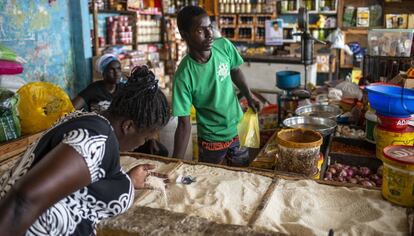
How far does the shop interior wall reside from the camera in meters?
4.11

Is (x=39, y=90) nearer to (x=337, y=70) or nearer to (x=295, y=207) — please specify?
(x=295, y=207)

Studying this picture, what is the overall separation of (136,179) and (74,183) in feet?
2.05

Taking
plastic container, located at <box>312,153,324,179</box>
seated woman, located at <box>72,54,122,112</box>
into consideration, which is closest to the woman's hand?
plastic container, located at <box>312,153,324,179</box>

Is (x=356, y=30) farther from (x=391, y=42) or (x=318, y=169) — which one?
(x=318, y=169)

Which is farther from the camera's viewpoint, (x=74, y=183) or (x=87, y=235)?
(x=87, y=235)

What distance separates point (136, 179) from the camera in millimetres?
1589

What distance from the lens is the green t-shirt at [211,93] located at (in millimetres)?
2348

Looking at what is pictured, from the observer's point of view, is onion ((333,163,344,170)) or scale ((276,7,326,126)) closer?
onion ((333,163,344,170))

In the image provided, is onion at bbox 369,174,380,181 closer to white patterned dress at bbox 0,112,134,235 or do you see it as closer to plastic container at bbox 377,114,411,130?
plastic container at bbox 377,114,411,130

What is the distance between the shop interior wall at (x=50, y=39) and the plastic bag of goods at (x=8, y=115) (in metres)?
1.55

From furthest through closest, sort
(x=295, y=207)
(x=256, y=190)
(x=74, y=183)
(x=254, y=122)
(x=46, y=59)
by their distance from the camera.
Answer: (x=46, y=59) < (x=254, y=122) < (x=256, y=190) < (x=295, y=207) < (x=74, y=183)

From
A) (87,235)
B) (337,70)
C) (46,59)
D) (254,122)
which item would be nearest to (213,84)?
(254,122)

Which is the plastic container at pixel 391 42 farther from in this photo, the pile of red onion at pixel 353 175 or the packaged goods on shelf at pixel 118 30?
the packaged goods on shelf at pixel 118 30

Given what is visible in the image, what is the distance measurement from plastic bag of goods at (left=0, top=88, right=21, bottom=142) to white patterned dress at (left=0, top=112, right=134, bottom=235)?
1.68m
